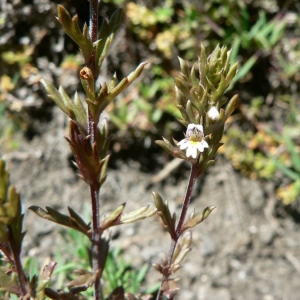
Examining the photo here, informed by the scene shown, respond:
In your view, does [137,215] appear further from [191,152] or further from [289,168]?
[289,168]

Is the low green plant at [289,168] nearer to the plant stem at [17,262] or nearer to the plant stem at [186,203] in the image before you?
the plant stem at [186,203]

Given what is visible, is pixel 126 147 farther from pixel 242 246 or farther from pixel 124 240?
pixel 242 246

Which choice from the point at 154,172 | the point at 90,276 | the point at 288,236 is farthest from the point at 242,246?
the point at 90,276

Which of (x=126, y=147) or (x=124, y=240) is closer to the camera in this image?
(x=124, y=240)

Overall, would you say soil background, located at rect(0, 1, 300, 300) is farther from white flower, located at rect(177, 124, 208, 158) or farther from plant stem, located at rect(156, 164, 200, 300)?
white flower, located at rect(177, 124, 208, 158)

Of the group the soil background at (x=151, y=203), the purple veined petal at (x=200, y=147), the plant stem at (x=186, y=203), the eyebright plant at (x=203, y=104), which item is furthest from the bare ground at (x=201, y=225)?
the purple veined petal at (x=200, y=147)
